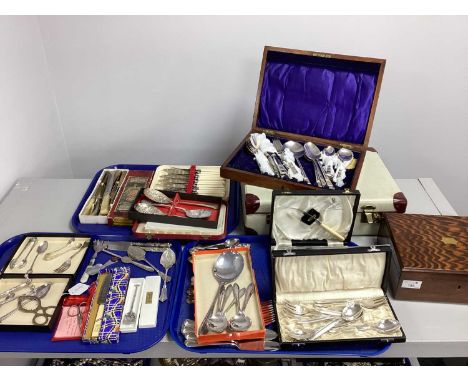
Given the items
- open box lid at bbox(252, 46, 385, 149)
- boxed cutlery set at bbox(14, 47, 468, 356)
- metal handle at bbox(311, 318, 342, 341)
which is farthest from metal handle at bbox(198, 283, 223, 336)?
open box lid at bbox(252, 46, 385, 149)

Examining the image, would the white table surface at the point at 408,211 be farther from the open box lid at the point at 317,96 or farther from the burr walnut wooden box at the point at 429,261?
the open box lid at the point at 317,96

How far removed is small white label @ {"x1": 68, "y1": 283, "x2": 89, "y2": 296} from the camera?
108 cm

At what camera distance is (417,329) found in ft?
3.36

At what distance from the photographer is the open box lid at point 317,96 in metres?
1.35

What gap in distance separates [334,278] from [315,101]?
25.3 inches

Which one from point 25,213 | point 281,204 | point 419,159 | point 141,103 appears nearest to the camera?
point 281,204

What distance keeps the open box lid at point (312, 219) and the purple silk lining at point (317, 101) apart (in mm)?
332

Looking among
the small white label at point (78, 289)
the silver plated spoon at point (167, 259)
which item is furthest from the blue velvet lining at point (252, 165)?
the small white label at point (78, 289)

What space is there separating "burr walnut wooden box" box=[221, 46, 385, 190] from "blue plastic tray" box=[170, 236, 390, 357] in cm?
25

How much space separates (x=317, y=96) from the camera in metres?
1.41

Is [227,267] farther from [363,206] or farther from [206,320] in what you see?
[363,206]

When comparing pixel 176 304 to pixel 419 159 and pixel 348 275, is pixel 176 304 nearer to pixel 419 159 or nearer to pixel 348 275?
pixel 348 275
